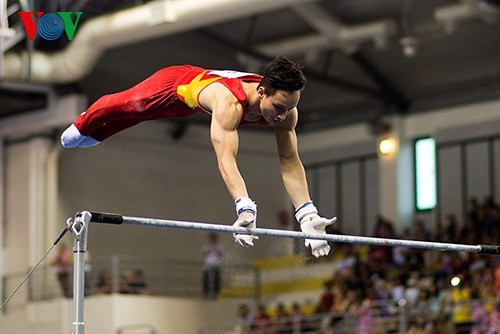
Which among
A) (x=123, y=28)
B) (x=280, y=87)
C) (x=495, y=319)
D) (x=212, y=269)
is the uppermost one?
(x=123, y=28)

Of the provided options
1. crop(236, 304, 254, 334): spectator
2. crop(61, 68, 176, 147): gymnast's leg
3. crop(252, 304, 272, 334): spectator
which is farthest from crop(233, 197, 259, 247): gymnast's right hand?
crop(252, 304, 272, 334): spectator

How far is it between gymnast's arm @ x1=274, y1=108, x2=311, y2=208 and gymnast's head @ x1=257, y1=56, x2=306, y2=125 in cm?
47

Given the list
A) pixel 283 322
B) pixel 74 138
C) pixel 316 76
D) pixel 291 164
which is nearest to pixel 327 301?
pixel 283 322

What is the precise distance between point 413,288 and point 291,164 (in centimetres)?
921

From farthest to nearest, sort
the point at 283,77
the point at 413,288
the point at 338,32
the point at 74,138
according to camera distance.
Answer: the point at 338,32 < the point at 413,288 < the point at 74,138 < the point at 283,77

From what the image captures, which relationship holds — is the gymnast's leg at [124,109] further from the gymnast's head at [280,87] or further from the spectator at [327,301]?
the spectator at [327,301]

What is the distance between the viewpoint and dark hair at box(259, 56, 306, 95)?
6.46 meters

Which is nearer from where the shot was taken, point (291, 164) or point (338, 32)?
point (291, 164)

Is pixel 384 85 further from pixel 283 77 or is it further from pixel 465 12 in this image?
pixel 283 77

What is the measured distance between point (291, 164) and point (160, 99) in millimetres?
879

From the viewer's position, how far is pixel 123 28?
52.6 ft

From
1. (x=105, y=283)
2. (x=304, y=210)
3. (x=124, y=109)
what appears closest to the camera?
(x=304, y=210)

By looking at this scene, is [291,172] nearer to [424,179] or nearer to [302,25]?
[302,25]

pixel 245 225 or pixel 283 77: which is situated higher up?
pixel 283 77
